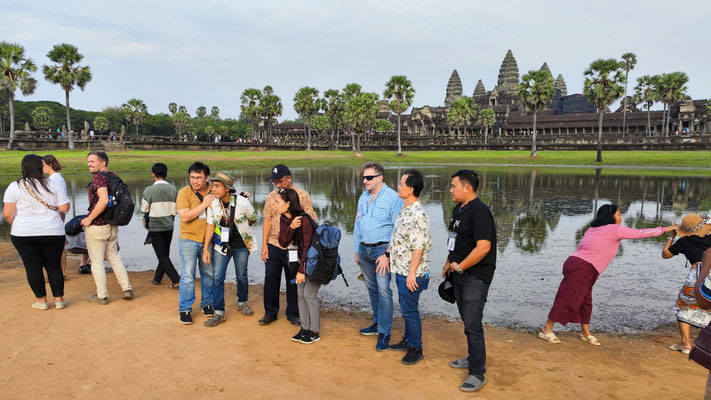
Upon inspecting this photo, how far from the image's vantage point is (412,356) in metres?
4.53

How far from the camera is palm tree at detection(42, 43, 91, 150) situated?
4538 cm

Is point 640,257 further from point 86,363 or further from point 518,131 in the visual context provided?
point 518,131

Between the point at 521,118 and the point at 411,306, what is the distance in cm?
8805

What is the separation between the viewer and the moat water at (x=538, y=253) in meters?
6.28

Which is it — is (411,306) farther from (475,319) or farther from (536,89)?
(536,89)

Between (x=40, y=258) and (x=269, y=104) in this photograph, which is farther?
(x=269, y=104)

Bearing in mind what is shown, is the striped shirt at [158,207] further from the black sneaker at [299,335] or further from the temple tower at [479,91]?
the temple tower at [479,91]

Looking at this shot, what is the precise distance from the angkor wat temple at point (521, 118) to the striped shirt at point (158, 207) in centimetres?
6465

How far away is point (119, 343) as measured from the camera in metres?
4.91

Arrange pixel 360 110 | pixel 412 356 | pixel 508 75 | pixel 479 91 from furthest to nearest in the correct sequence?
pixel 479 91 → pixel 508 75 → pixel 360 110 → pixel 412 356

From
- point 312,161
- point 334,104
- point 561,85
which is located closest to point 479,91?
point 561,85

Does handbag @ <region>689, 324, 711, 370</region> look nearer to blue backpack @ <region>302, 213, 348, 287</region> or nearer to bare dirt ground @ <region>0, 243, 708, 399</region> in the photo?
bare dirt ground @ <region>0, 243, 708, 399</region>

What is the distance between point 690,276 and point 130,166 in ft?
118

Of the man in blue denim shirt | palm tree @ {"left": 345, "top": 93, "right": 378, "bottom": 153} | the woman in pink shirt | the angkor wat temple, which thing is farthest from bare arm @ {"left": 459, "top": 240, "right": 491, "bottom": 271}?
the angkor wat temple
